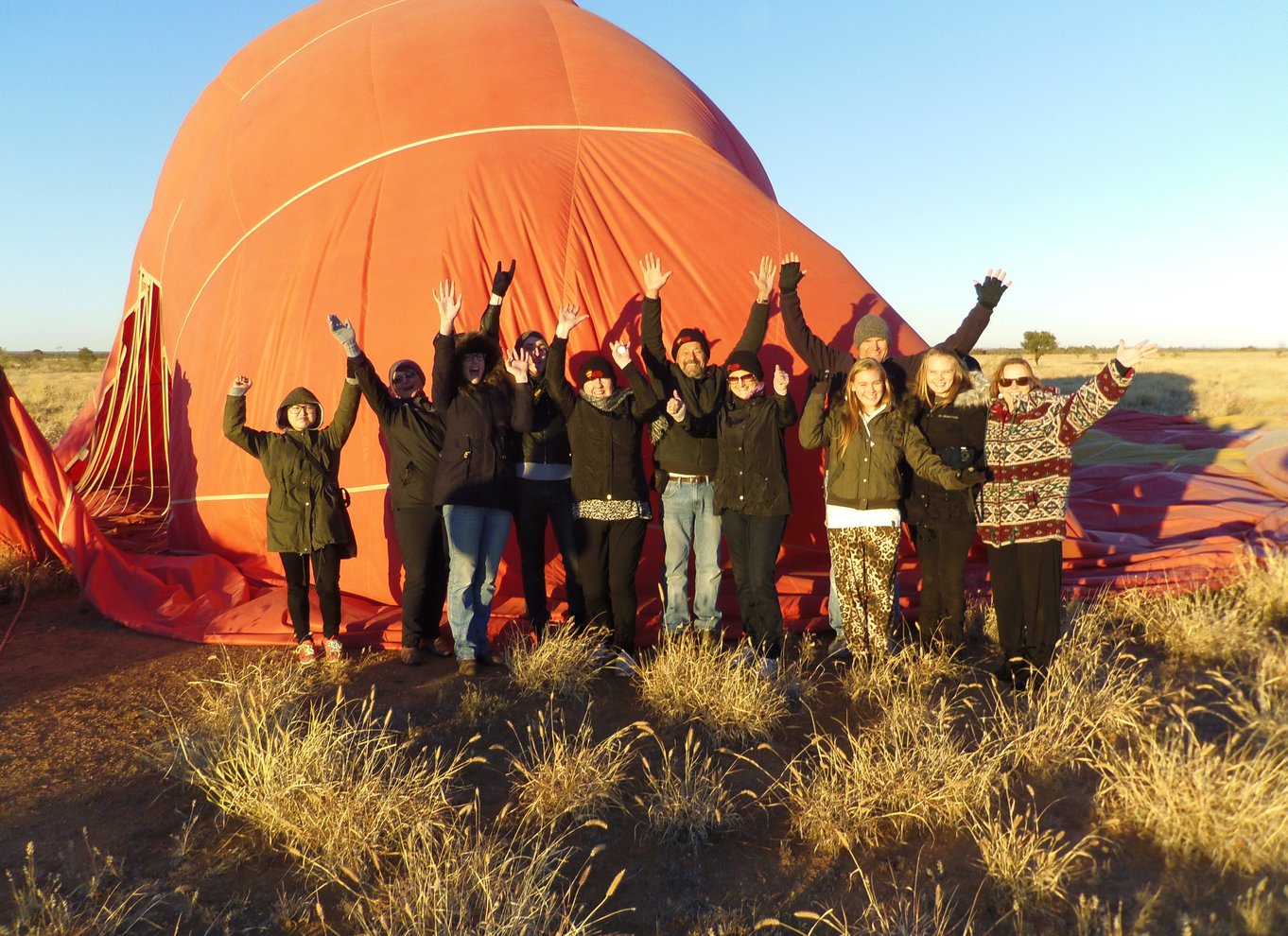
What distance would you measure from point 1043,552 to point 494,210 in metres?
3.64

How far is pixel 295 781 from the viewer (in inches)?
117

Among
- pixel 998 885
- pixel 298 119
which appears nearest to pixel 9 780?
pixel 998 885

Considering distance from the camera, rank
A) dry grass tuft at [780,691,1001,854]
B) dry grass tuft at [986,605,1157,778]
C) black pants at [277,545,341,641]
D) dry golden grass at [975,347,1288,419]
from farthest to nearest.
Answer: dry golden grass at [975,347,1288,419]
black pants at [277,545,341,641]
dry grass tuft at [986,605,1157,778]
dry grass tuft at [780,691,1001,854]

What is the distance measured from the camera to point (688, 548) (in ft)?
15.0

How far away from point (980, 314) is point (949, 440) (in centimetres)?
98

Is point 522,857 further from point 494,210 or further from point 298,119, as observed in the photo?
point 298,119

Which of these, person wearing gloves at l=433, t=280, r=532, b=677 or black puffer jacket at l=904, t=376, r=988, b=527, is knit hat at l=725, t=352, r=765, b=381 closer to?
black puffer jacket at l=904, t=376, r=988, b=527

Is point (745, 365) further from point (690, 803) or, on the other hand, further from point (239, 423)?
point (239, 423)

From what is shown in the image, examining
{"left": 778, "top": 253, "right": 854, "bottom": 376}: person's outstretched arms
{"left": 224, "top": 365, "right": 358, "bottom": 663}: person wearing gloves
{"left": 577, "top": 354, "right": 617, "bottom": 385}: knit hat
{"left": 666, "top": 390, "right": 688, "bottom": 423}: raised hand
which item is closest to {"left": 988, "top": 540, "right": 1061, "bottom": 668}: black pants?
{"left": 778, "top": 253, "right": 854, "bottom": 376}: person's outstretched arms

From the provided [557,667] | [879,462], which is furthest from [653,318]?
[557,667]

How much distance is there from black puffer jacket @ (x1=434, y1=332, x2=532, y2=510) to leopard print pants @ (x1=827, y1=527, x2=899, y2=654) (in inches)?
59.1

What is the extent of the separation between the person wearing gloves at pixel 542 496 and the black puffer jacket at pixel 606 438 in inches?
3.8

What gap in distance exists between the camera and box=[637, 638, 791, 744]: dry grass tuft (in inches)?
146

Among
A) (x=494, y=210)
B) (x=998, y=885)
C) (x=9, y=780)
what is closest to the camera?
(x=998, y=885)
